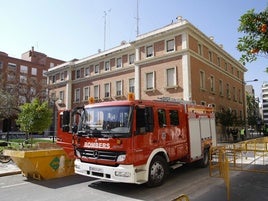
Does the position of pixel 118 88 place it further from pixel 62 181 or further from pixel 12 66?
pixel 12 66

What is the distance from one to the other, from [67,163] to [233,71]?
3666cm

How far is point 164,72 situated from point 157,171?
21.7m

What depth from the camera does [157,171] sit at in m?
8.01

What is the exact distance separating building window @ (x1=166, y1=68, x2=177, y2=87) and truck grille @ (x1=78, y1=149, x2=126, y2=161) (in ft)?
68.7

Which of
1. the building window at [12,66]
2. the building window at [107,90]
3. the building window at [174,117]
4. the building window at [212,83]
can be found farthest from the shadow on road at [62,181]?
the building window at [12,66]

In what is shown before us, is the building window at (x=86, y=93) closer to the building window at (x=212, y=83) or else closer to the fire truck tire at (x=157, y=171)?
the building window at (x=212, y=83)

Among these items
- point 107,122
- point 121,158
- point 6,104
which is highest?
point 6,104

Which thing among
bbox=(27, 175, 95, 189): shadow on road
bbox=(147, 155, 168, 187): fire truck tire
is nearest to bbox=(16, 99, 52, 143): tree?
bbox=(27, 175, 95, 189): shadow on road

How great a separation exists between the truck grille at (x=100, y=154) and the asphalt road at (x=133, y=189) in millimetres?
988

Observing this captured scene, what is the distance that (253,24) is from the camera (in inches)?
233

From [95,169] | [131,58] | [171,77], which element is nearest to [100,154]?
[95,169]

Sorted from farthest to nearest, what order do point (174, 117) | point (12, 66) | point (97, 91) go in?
point (12, 66) → point (97, 91) → point (174, 117)

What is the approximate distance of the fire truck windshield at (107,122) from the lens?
732 cm

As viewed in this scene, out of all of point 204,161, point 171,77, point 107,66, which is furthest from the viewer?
point 107,66
